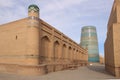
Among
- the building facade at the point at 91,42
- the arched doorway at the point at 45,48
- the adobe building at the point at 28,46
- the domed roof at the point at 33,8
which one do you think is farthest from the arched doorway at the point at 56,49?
the building facade at the point at 91,42

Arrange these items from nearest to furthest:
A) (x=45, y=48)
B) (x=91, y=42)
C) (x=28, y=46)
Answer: (x=28, y=46) → (x=45, y=48) → (x=91, y=42)

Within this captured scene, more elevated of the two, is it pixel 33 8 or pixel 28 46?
pixel 33 8

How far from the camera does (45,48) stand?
736 inches

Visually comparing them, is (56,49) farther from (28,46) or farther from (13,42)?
(28,46)

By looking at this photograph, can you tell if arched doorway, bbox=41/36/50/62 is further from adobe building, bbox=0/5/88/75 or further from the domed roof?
the domed roof

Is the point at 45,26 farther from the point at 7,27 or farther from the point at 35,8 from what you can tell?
the point at 7,27

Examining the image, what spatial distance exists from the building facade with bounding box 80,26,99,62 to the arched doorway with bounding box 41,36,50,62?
42654mm

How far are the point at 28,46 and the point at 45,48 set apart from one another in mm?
3539

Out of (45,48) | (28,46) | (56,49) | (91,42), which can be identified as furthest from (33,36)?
(91,42)

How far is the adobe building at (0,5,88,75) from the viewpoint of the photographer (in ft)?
50.3

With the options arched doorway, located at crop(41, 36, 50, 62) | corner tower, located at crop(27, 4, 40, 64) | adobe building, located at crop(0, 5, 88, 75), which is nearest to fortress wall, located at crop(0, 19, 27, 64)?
adobe building, located at crop(0, 5, 88, 75)

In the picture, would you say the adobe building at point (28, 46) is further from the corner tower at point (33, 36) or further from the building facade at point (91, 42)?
the building facade at point (91, 42)

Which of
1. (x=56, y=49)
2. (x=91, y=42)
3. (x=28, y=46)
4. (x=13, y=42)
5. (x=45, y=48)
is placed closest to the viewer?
(x=28, y=46)

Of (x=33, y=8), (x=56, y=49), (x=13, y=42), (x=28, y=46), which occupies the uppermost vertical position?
(x=33, y=8)
